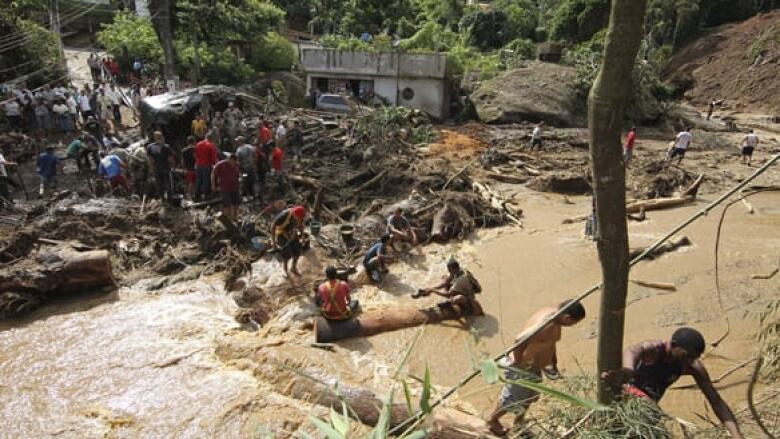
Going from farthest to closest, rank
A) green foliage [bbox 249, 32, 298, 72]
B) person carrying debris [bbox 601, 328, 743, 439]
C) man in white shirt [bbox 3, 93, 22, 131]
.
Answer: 1. green foliage [bbox 249, 32, 298, 72]
2. man in white shirt [bbox 3, 93, 22, 131]
3. person carrying debris [bbox 601, 328, 743, 439]

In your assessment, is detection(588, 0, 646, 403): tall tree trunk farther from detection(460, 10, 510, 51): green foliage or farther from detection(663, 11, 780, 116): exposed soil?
detection(460, 10, 510, 51): green foliage

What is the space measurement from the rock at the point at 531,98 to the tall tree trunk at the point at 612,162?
21.9 m

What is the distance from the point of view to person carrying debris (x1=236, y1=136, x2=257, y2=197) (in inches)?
439

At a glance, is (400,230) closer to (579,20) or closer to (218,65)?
(218,65)

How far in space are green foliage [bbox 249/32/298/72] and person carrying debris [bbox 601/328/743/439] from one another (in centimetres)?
2918

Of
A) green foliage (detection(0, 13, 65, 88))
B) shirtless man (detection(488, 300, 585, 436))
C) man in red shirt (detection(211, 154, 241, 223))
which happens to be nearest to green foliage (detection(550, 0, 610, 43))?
green foliage (detection(0, 13, 65, 88))

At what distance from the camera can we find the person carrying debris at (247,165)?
11146 millimetres

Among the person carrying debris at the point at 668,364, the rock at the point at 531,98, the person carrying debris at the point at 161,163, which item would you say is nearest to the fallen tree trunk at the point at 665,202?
the person carrying debris at the point at 668,364

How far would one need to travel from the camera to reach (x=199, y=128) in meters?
12.4

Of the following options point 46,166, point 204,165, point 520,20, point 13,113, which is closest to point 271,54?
point 13,113

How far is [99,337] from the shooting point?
6930mm

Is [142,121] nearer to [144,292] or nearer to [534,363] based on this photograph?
[144,292]

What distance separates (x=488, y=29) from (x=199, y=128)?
34.3 meters

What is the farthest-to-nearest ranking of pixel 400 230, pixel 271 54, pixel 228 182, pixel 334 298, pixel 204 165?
pixel 271 54 → pixel 204 165 → pixel 400 230 → pixel 228 182 → pixel 334 298
